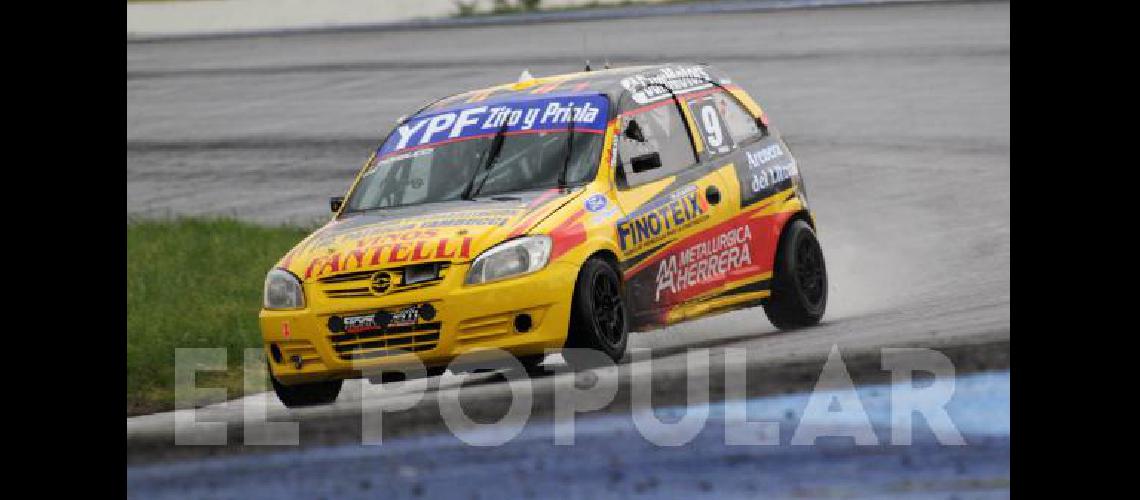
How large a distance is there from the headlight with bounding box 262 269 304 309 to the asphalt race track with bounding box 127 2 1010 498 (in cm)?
58

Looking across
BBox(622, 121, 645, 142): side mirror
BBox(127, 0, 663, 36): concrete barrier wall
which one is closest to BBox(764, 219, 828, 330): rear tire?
BBox(622, 121, 645, 142): side mirror

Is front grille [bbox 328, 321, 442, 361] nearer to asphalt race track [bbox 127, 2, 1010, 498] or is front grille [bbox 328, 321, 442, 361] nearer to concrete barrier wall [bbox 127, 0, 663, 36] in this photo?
asphalt race track [bbox 127, 2, 1010, 498]

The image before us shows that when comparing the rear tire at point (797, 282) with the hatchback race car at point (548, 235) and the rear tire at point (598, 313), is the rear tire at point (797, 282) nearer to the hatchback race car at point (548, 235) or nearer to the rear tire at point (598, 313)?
the hatchback race car at point (548, 235)

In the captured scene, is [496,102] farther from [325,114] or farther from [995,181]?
[325,114]

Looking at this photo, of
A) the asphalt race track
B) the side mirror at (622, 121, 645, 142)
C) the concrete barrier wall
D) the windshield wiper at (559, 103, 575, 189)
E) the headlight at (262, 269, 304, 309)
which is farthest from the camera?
the concrete barrier wall

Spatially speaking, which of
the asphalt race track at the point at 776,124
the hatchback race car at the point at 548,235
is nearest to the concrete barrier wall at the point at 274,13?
the asphalt race track at the point at 776,124

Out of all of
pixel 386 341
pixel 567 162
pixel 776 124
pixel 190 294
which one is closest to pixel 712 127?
pixel 567 162

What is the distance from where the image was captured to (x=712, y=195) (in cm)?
1228

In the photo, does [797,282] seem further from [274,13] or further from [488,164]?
[274,13]

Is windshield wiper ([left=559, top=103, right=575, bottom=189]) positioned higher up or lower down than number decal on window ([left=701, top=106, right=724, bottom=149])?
lower down

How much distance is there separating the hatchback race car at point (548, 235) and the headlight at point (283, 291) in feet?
0.04

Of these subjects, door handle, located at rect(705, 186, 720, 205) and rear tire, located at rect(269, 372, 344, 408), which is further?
door handle, located at rect(705, 186, 720, 205)

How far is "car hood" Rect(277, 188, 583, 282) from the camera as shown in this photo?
423 inches

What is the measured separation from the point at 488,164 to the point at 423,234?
46.6 inches
